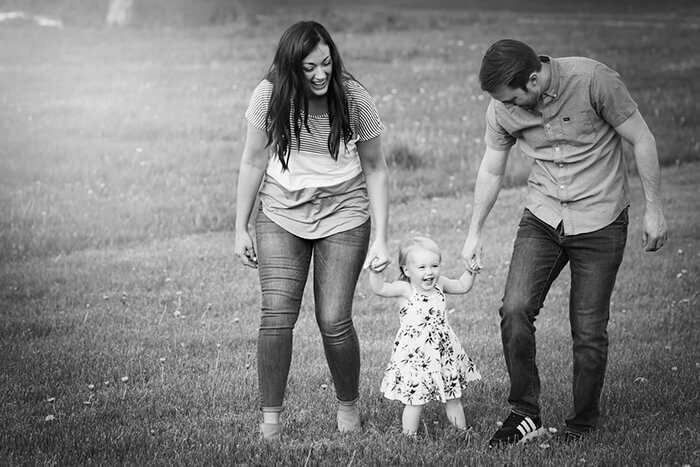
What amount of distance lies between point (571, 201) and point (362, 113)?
1.06m

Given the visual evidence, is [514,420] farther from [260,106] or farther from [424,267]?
[260,106]

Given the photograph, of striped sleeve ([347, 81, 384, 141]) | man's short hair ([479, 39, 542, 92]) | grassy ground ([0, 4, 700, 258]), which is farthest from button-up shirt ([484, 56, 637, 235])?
grassy ground ([0, 4, 700, 258])

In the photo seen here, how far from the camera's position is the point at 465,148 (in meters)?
12.8

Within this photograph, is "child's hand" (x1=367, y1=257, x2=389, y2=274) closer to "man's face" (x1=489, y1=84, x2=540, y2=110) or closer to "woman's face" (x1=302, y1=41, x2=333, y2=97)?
"woman's face" (x1=302, y1=41, x2=333, y2=97)

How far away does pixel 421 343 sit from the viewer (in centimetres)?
507

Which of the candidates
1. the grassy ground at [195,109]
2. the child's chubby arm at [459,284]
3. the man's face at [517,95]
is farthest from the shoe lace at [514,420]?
the grassy ground at [195,109]

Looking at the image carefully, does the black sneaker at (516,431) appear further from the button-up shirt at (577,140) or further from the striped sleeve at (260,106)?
the striped sleeve at (260,106)

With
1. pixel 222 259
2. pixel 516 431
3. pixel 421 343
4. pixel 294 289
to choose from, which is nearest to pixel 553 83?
pixel 421 343

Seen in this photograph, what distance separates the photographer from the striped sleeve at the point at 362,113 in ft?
16.3

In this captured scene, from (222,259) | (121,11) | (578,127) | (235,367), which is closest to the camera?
(578,127)

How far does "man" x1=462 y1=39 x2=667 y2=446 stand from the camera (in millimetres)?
4684

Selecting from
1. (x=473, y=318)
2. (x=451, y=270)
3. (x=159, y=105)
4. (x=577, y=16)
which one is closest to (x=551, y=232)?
(x=473, y=318)

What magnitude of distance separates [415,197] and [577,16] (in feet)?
36.1

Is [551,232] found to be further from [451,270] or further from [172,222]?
[172,222]
